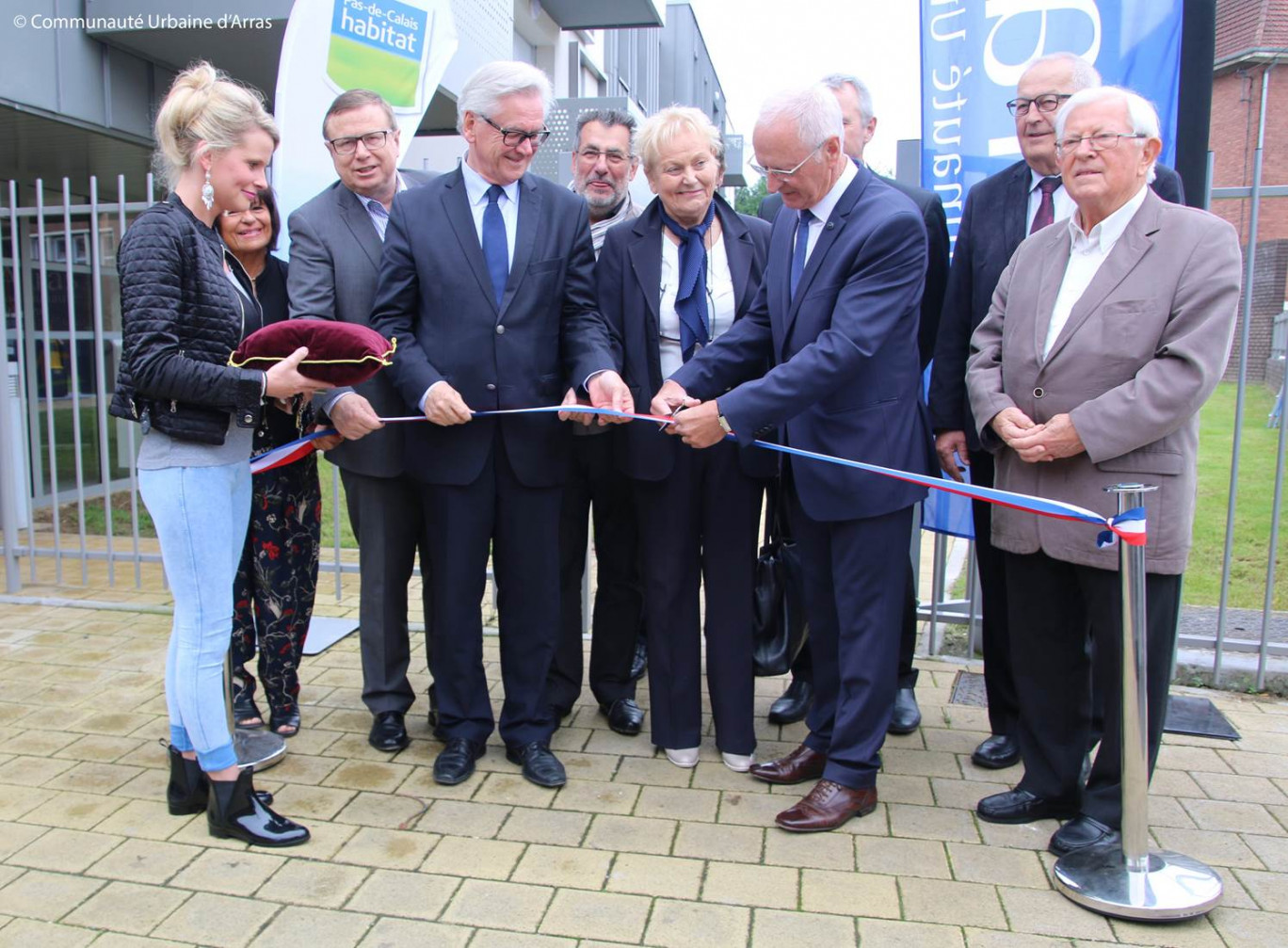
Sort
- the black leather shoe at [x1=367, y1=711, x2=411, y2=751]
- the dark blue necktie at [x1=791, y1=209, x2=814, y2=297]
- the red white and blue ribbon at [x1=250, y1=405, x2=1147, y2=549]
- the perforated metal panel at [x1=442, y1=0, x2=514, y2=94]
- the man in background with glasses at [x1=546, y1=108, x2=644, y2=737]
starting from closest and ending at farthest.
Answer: the red white and blue ribbon at [x1=250, y1=405, x2=1147, y2=549] → the dark blue necktie at [x1=791, y1=209, x2=814, y2=297] → the black leather shoe at [x1=367, y1=711, x2=411, y2=751] → the man in background with glasses at [x1=546, y1=108, x2=644, y2=737] → the perforated metal panel at [x1=442, y1=0, x2=514, y2=94]

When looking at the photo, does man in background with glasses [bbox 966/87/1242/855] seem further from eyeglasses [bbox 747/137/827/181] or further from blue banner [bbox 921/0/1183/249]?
blue banner [bbox 921/0/1183/249]

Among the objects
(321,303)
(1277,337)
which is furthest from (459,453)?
(1277,337)

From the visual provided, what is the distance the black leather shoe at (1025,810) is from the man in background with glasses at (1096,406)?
0.03 meters

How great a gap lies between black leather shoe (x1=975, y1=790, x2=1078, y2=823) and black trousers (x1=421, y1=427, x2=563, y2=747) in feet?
4.96

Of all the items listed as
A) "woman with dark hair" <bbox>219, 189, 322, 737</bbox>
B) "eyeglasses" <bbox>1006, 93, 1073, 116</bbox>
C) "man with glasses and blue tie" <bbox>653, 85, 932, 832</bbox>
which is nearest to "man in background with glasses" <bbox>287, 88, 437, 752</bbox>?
"woman with dark hair" <bbox>219, 189, 322, 737</bbox>

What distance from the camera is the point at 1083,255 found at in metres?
2.96

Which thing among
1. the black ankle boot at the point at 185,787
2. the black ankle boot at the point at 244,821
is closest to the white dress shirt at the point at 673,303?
the black ankle boot at the point at 244,821

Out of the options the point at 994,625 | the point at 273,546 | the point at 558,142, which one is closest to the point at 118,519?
the point at 558,142

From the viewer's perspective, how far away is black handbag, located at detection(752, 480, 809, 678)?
3.62 m

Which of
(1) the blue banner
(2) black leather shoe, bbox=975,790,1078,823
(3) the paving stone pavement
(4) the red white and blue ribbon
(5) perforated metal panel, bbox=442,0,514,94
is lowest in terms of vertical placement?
(3) the paving stone pavement

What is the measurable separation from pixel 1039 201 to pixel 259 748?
3.29 m

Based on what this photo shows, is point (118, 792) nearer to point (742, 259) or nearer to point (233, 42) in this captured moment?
point (742, 259)

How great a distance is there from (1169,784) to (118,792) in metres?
3.54

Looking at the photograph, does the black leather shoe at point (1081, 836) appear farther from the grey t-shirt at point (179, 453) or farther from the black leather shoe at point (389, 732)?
the grey t-shirt at point (179, 453)
